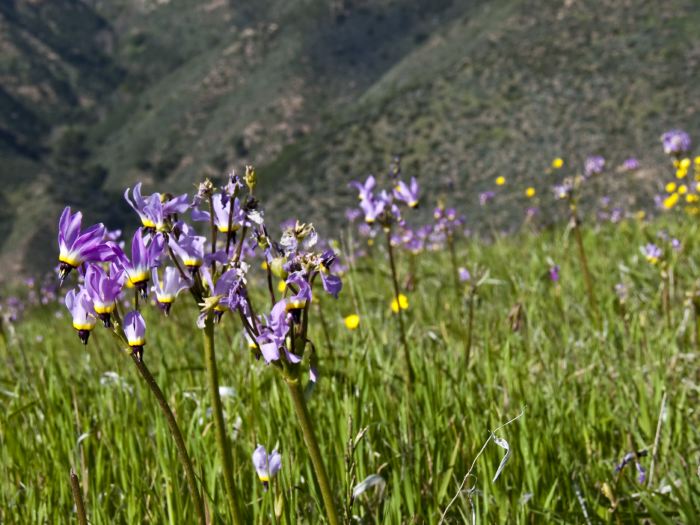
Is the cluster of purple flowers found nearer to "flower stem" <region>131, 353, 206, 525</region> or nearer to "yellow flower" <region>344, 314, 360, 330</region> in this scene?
"yellow flower" <region>344, 314, 360, 330</region>

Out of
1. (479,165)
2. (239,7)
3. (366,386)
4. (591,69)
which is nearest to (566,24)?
(591,69)

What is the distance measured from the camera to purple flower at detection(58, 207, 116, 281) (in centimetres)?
124

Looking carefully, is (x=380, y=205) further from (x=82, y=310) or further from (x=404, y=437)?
(x=82, y=310)

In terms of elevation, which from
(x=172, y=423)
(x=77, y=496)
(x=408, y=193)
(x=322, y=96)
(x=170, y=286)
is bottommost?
(x=77, y=496)

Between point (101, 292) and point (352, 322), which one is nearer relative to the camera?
point (101, 292)

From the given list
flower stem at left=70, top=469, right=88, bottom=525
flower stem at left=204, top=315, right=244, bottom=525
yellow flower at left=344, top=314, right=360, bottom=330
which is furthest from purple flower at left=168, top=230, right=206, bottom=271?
yellow flower at left=344, top=314, right=360, bottom=330

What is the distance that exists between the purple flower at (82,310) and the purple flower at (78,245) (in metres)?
0.05

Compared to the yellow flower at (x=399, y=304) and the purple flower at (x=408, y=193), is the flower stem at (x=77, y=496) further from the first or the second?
the purple flower at (x=408, y=193)

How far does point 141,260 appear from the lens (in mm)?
1246

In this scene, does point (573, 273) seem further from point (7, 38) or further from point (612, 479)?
point (7, 38)

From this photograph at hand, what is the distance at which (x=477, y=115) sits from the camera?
31.8 meters

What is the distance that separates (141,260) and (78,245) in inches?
4.8

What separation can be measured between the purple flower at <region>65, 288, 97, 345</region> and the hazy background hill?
55.4 feet

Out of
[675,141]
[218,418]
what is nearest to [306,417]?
[218,418]
